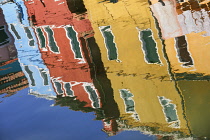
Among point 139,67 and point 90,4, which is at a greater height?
point 90,4

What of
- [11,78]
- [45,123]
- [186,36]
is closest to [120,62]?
[186,36]

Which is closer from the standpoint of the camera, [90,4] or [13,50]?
[13,50]

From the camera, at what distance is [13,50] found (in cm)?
201

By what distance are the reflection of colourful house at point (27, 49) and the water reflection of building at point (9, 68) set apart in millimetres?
28

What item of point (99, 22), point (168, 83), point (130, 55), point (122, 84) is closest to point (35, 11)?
point (99, 22)

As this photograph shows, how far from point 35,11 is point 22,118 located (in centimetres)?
127

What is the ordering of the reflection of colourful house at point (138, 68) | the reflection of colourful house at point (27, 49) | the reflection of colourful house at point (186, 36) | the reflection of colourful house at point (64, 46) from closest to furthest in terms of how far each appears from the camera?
the reflection of colourful house at point (138, 68) < the reflection of colourful house at point (186, 36) < the reflection of colourful house at point (64, 46) < the reflection of colourful house at point (27, 49)

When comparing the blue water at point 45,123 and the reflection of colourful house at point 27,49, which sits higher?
the reflection of colourful house at point 27,49

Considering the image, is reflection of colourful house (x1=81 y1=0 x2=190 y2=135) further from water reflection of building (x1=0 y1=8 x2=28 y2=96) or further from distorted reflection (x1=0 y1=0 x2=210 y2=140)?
water reflection of building (x1=0 y1=8 x2=28 y2=96)

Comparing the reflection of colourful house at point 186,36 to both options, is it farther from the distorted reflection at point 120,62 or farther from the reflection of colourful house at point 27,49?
the reflection of colourful house at point 27,49

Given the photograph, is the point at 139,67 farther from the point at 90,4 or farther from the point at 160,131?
the point at 90,4

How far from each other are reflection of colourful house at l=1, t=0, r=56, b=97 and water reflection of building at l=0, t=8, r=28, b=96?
0.09 ft

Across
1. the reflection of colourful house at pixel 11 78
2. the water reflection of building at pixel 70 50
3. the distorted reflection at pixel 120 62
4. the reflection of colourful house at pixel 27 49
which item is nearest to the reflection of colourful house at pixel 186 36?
the distorted reflection at pixel 120 62

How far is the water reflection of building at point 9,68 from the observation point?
1.64 meters
